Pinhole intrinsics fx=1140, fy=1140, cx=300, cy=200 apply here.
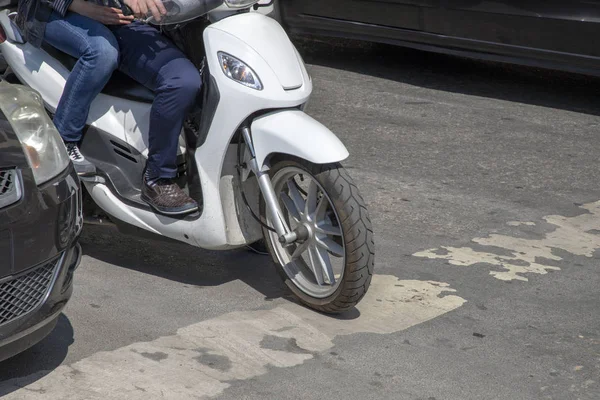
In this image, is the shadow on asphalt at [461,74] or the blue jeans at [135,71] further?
the shadow on asphalt at [461,74]

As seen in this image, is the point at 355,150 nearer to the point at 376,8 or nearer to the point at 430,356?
the point at 376,8

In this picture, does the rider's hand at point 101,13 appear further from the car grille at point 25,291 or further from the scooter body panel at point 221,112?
the car grille at point 25,291

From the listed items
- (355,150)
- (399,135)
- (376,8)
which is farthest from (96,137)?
(376,8)

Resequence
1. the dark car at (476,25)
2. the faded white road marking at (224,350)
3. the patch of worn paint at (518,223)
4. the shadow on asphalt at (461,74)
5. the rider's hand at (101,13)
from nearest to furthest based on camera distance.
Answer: the faded white road marking at (224,350), the rider's hand at (101,13), the patch of worn paint at (518,223), the dark car at (476,25), the shadow on asphalt at (461,74)

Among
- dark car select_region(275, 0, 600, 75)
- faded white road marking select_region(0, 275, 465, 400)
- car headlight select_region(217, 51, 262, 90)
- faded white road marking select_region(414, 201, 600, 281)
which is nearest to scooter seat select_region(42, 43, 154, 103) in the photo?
car headlight select_region(217, 51, 262, 90)

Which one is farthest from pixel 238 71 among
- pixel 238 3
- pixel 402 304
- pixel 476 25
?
pixel 476 25

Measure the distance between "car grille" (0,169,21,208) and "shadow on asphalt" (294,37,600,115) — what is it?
5.45 meters

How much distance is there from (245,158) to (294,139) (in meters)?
0.35

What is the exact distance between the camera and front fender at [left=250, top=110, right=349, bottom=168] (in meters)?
4.37

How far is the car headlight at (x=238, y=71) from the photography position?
4.50 meters

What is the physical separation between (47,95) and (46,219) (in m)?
1.36

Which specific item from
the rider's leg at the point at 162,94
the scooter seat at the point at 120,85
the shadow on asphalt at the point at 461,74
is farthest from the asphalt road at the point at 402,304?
the shadow on asphalt at the point at 461,74

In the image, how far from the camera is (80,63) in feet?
15.7

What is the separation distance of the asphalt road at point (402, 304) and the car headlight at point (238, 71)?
0.95m
